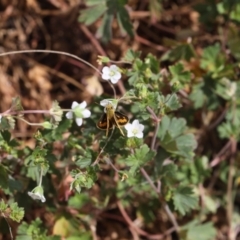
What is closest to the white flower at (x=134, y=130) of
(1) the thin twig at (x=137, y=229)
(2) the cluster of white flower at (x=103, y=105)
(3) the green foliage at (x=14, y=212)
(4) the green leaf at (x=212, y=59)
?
(2) the cluster of white flower at (x=103, y=105)

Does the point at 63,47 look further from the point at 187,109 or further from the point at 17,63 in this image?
the point at 187,109

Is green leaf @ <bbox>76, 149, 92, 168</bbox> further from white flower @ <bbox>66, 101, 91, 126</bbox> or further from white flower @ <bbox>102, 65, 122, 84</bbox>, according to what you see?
white flower @ <bbox>102, 65, 122, 84</bbox>

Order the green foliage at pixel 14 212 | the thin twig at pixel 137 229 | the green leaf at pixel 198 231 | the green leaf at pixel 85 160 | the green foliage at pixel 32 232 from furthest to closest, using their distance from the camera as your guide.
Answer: the thin twig at pixel 137 229 → the green leaf at pixel 198 231 → the green foliage at pixel 32 232 → the green leaf at pixel 85 160 → the green foliage at pixel 14 212

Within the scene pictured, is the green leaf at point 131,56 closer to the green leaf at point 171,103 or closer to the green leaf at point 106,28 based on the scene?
the green leaf at point 171,103

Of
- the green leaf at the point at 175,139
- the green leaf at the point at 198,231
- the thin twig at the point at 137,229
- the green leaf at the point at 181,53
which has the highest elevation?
the green leaf at the point at 181,53

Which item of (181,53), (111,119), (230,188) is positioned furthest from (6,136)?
(230,188)

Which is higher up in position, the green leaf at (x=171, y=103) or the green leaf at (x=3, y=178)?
the green leaf at (x=171, y=103)

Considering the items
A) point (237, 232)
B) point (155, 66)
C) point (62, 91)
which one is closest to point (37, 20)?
point (62, 91)

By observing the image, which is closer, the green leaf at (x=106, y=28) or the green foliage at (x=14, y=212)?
the green foliage at (x=14, y=212)
